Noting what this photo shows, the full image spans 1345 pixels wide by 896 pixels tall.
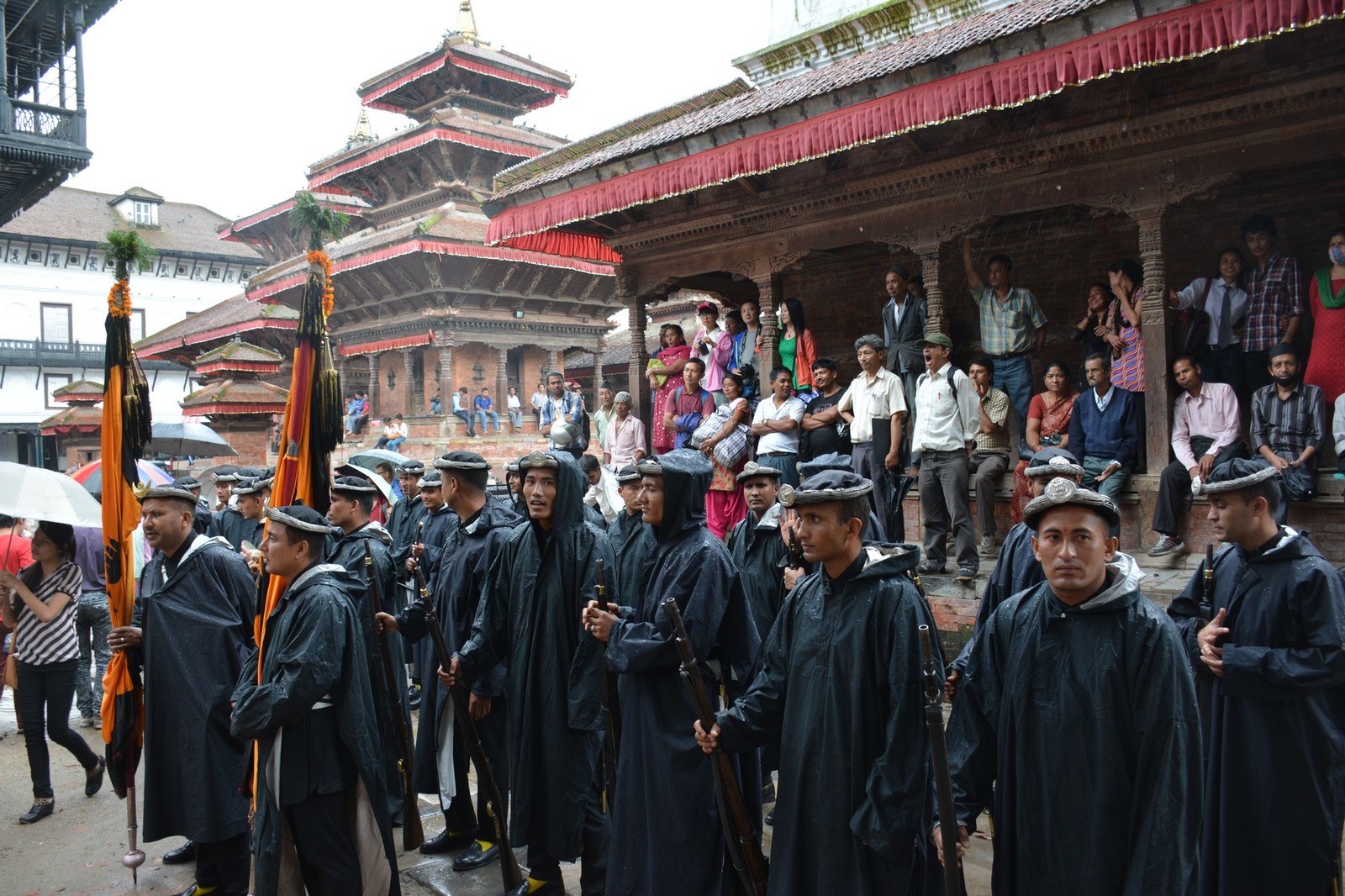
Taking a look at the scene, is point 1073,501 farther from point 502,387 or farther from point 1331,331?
point 502,387

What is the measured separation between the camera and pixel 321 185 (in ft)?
103

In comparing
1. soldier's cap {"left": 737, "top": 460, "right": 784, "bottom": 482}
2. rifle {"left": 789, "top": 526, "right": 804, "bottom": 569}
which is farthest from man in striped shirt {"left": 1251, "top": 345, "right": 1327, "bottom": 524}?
rifle {"left": 789, "top": 526, "right": 804, "bottom": 569}

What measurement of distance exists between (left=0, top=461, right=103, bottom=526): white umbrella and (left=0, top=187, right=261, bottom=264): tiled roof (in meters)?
37.8

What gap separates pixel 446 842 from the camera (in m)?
5.00

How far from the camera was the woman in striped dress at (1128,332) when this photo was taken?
763 cm

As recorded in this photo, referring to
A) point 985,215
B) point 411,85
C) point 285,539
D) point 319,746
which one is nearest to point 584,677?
point 319,746

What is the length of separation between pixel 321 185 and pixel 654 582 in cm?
3155

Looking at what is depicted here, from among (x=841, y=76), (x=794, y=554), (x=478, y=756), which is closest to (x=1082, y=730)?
(x=794, y=554)

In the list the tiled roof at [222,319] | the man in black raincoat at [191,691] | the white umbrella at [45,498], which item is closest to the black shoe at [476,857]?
the man in black raincoat at [191,691]

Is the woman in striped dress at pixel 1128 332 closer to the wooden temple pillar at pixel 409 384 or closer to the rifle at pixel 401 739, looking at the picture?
the rifle at pixel 401 739

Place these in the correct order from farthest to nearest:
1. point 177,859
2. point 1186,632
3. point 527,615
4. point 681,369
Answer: point 681,369
point 177,859
point 527,615
point 1186,632

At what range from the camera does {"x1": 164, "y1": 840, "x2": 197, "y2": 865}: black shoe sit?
504 cm

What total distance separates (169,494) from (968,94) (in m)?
6.07

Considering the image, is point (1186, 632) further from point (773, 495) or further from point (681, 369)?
point (681, 369)
